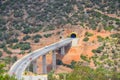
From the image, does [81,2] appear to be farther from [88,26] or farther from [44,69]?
[44,69]

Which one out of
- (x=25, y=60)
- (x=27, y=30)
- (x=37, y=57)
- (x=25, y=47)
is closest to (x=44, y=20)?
(x=27, y=30)

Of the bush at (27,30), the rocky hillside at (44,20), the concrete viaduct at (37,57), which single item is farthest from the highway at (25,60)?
the bush at (27,30)

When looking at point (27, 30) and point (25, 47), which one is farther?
point (27, 30)

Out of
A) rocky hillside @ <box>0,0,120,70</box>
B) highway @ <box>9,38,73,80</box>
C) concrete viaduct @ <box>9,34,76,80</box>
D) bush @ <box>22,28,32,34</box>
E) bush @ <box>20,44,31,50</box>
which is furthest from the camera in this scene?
bush @ <box>22,28,32,34</box>

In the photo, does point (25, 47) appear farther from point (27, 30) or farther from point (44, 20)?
point (44, 20)

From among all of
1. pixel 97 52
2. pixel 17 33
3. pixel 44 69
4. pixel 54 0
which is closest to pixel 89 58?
pixel 97 52

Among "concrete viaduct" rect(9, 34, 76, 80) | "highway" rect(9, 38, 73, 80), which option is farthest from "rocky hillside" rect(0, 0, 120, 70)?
"highway" rect(9, 38, 73, 80)

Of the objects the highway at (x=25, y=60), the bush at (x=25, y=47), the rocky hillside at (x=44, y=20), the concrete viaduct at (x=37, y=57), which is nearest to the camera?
the highway at (x=25, y=60)

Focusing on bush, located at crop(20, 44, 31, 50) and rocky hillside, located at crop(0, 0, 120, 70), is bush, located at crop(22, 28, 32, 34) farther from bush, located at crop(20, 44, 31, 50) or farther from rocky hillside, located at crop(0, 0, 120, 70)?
bush, located at crop(20, 44, 31, 50)

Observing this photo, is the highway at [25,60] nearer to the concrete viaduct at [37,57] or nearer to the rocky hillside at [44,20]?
the concrete viaduct at [37,57]

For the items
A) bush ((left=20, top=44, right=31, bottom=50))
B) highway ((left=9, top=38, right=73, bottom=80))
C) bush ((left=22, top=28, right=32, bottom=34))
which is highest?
highway ((left=9, top=38, right=73, bottom=80))

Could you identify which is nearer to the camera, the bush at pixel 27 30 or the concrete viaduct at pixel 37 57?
the concrete viaduct at pixel 37 57
